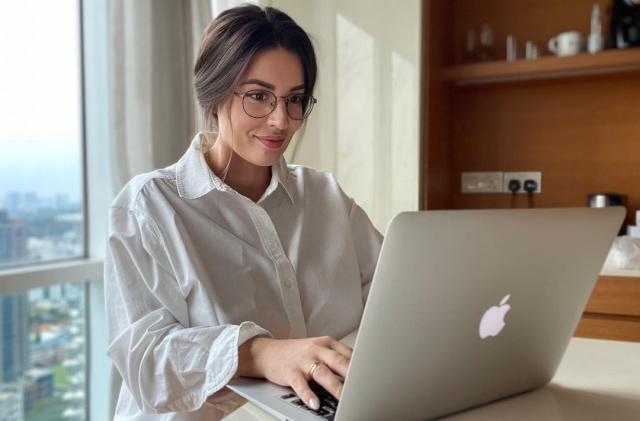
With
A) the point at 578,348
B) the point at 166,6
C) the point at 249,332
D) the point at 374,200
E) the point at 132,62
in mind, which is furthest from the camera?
the point at 374,200

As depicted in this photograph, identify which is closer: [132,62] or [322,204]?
[322,204]

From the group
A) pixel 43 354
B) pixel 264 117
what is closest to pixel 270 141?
pixel 264 117

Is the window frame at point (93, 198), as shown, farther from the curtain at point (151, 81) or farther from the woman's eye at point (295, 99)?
the woman's eye at point (295, 99)

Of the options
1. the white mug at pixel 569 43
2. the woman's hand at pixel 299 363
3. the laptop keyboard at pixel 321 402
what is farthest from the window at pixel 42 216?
the white mug at pixel 569 43

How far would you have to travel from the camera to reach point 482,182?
2840 mm

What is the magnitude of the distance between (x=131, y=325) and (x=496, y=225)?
1.90 feet

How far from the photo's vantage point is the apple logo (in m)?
0.71

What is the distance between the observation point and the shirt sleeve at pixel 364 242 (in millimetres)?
1367

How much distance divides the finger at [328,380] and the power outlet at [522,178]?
2.24m

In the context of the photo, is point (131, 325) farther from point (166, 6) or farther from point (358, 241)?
point (166, 6)

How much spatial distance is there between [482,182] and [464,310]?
2.26 meters

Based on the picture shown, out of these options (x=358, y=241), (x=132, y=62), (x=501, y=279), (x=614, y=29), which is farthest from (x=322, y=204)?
(x=614, y=29)

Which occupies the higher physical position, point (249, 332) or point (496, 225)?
point (496, 225)

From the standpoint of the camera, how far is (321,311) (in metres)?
1.22
